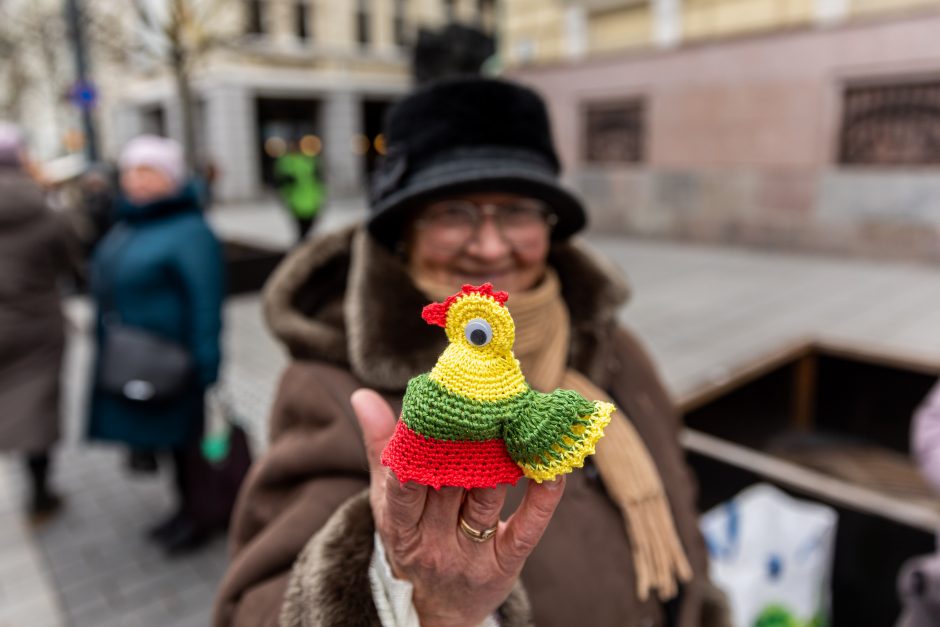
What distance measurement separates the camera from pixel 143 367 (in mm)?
3174

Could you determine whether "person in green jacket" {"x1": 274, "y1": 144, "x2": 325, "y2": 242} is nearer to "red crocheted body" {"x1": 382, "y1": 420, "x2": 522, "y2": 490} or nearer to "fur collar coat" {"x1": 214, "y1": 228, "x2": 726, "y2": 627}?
"fur collar coat" {"x1": 214, "y1": 228, "x2": 726, "y2": 627}

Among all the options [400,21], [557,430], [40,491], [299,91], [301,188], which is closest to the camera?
[557,430]

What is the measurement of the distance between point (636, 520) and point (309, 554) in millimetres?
705

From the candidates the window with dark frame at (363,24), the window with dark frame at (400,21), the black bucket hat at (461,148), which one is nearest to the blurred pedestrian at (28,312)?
the black bucket hat at (461,148)

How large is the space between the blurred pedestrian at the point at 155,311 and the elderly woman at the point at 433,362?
181 centimetres

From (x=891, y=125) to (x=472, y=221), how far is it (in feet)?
33.6

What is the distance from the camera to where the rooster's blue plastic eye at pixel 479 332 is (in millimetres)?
785

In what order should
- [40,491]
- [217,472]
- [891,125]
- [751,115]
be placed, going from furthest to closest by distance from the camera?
[751,115], [891,125], [40,491], [217,472]

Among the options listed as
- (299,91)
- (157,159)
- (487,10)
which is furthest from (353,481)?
(487,10)

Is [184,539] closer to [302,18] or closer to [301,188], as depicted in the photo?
[301,188]

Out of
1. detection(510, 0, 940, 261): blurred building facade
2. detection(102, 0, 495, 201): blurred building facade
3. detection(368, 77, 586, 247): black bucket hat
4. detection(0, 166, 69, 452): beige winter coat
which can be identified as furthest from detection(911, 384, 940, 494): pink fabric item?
detection(102, 0, 495, 201): blurred building facade

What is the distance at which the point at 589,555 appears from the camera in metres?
1.41

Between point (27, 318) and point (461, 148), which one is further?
point (27, 318)

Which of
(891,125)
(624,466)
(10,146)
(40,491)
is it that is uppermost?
(891,125)
